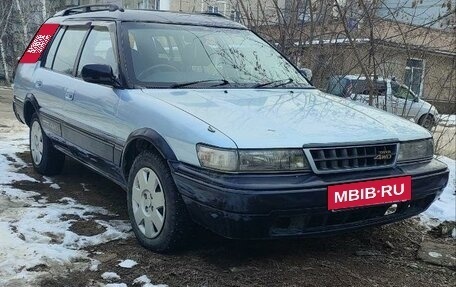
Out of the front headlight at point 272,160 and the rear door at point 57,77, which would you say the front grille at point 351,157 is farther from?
the rear door at point 57,77

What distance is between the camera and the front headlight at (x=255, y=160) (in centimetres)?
302

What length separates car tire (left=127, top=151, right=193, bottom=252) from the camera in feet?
11.1

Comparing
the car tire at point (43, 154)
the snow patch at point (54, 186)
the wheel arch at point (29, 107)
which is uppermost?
the wheel arch at point (29, 107)

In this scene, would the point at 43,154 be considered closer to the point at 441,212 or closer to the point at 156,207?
the point at 156,207

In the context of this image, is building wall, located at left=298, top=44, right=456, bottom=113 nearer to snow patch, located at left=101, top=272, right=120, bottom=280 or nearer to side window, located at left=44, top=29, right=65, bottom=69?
side window, located at left=44, top=29, right=65, bottom=69

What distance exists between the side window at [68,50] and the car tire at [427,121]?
13.7 feet

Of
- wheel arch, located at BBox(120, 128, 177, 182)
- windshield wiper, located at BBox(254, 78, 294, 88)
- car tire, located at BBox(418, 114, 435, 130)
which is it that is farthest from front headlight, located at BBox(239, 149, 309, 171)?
car tire, located at BBox(418, 114, 435, 130)

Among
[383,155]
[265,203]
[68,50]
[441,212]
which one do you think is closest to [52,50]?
[68,50]

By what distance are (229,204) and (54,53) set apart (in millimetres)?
3416

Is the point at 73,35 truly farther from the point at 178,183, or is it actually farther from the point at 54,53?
the point at 178,183

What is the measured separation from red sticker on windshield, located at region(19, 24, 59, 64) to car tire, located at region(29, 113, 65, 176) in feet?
2.28

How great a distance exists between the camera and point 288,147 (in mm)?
3074

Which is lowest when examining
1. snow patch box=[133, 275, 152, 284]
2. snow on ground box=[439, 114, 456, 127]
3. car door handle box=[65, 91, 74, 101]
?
snow patch box=[133, 275, 152, 284]

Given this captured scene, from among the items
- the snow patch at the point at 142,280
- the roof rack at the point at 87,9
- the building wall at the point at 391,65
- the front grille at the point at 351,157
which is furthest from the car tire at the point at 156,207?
the building wall at the point at 391,65
